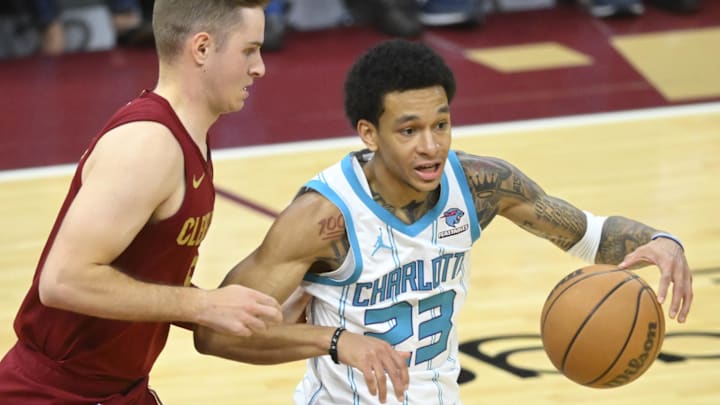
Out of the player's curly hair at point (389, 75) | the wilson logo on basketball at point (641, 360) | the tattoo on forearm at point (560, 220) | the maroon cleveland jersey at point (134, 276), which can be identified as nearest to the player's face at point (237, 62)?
the maroon cleveland jersey at point (134, 276)

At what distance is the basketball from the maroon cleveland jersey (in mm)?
1107

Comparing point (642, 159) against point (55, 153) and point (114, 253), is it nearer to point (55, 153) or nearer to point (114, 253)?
point (55, 153)

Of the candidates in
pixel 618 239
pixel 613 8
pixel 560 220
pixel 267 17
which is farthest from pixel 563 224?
pixel 613 8

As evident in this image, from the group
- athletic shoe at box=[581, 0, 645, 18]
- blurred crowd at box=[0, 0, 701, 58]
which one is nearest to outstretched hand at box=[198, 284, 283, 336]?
blurred crowd at box=[0, 0, 701, 58]

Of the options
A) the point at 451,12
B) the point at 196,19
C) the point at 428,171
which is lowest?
the point at 451,12

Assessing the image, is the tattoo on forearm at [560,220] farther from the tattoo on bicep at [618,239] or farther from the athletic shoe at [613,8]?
the athletic shoe at [613,8]

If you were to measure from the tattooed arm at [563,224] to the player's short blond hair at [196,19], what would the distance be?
920 millimetres

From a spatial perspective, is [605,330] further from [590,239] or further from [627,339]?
[590,239]

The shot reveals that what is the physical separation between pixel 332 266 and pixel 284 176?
168 inches

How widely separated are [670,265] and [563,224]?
14.0 inches

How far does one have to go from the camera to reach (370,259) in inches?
146

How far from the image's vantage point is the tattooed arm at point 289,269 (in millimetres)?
3514

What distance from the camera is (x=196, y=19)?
332 centimetres

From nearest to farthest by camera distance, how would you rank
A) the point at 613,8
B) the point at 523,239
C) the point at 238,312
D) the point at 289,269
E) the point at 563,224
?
the point at 238,312 → the point at 289,269 → the point at 563,224 → the point at 523,239 → the point at 613,8
